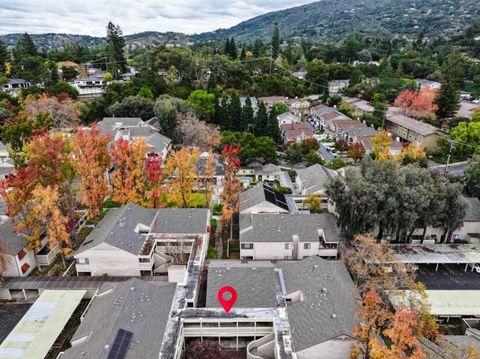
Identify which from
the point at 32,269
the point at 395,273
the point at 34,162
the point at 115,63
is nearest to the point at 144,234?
the point at 32,269

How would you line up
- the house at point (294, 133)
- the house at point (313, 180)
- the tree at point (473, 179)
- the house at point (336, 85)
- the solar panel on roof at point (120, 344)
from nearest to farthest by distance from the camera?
the solar panel on roof at point (120, 344), the tree at point (473, 179), the house at point (313, 180), the house at point (294, 133), the house at point (336, 85)

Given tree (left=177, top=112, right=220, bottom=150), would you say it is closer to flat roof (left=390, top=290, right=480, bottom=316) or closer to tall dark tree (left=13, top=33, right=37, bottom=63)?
flat roof (left=390, top=290, right=480, bottom=316)

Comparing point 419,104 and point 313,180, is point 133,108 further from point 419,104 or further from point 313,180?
point 419,104

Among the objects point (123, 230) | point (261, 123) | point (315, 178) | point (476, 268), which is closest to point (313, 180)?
point (315, 178)

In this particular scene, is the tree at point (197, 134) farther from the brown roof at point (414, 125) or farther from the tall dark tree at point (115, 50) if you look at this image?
the tall dark tree at point (115, 50)

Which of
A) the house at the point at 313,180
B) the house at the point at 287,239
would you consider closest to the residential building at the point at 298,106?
the house at the point at 313,180

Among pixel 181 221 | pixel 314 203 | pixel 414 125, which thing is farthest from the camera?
pixel 414 125

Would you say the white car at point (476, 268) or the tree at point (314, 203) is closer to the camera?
the white car at point (476, 268)
